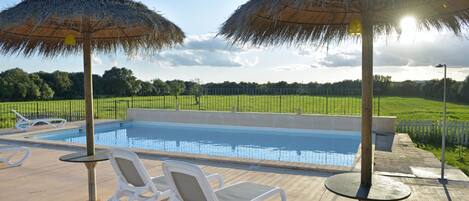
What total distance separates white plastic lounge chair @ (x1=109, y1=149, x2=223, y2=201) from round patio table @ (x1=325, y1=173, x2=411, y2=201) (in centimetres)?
150

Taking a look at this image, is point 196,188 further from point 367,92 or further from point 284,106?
point 284,106

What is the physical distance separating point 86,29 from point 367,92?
295 cm

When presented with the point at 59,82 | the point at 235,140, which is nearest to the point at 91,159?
the point at 235,140

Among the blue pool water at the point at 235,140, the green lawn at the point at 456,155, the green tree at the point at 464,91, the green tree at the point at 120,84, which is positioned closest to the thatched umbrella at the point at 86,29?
the blue pool water at the point at 235,140

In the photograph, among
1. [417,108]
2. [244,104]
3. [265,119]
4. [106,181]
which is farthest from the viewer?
[417,108]

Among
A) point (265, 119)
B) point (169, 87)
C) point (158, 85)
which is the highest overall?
point (158, 85)

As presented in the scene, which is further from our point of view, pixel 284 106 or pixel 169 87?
pixel 169 87

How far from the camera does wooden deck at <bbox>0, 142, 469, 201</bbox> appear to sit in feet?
15.2

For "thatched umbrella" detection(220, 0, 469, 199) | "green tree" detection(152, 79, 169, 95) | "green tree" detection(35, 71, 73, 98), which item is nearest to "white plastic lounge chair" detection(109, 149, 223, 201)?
"thatched umbrella" detection(220, 0, 469, 199)

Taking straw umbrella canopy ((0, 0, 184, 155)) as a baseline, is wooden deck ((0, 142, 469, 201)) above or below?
below

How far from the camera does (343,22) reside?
3932 mm

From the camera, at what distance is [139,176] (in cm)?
361

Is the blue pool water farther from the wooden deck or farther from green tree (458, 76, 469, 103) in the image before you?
green tree (458, 76, 469, 103)

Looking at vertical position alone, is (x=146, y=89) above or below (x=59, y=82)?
below
